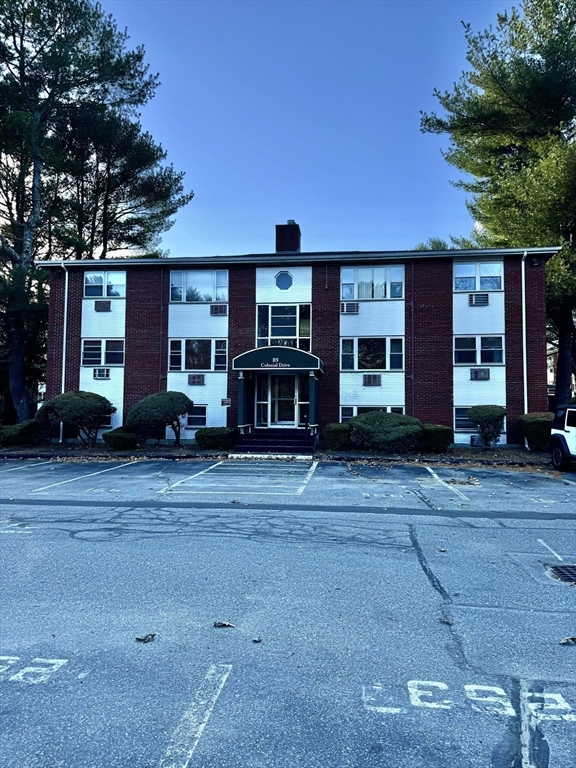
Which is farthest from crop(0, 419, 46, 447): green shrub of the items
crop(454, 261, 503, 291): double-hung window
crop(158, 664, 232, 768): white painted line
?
crop(158, 664, 232, 768): white painted line

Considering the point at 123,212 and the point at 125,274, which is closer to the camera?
the point at 125,274

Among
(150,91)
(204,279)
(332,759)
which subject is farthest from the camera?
(150,91)

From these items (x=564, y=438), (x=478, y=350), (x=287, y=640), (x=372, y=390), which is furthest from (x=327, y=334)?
(x=287, y=640)

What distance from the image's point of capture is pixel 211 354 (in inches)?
833

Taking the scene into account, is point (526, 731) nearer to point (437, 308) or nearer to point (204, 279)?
point (437, 308)

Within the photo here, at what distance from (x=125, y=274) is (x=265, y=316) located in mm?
6414

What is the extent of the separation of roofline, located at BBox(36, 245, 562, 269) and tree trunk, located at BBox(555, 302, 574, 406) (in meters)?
4.36

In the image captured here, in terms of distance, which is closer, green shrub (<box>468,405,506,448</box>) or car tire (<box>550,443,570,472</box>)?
car tire (<box>550,443,570,472</box>)

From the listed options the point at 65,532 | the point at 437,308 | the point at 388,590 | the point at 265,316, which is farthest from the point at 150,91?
the point at 388,590

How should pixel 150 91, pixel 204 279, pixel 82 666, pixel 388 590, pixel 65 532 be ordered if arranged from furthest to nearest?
pixel 150 91 < pixel 204 279 < pixel 65 532 < pixel 388 590 < pixel 82 666

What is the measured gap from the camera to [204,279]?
21484 millimetres

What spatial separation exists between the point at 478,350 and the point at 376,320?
4.18 metres

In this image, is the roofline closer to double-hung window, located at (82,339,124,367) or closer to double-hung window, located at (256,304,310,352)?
double-hung window, located at (256,304,310,352)

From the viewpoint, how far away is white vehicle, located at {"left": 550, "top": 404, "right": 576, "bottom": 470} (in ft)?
44.3
